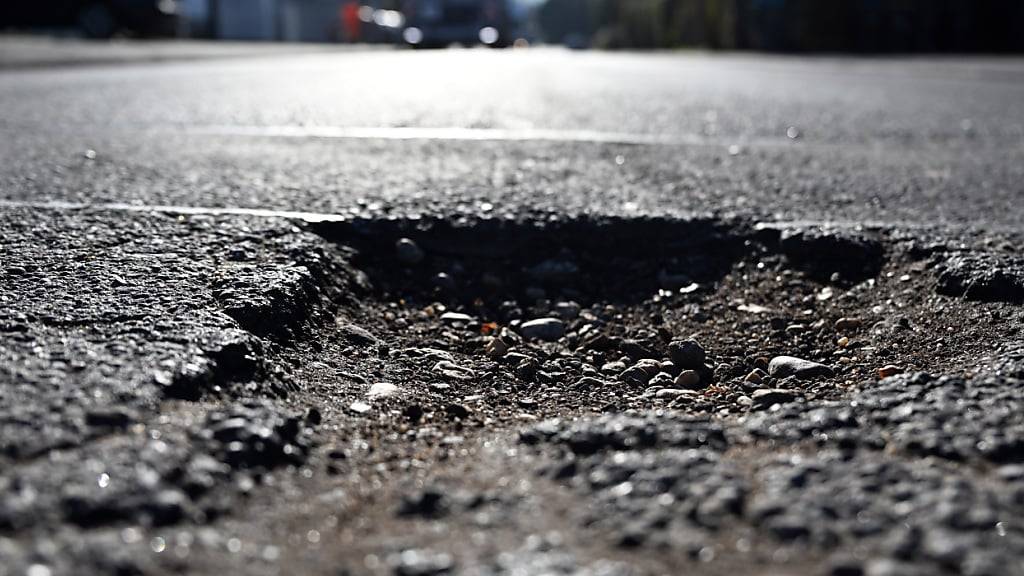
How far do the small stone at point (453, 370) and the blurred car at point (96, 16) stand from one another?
77.6ft

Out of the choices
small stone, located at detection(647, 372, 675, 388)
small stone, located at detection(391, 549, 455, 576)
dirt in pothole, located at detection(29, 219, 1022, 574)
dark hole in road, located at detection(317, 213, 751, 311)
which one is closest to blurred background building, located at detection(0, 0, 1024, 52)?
dark hole in road, located at detection(317, 213, 751, 311)

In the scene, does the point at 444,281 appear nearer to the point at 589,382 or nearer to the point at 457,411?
the point at 589,382

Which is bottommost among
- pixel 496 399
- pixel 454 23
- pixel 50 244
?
pixel 496 399

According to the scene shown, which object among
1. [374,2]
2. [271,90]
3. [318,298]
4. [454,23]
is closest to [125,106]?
[271,90]

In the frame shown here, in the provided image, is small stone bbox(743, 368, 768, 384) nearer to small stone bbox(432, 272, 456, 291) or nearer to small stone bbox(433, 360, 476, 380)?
small stone bbox(433, 360, 476, 380)

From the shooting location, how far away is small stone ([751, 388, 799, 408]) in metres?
1.58

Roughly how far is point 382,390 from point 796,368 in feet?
2.42

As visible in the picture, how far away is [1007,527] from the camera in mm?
1072

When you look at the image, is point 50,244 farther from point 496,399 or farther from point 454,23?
point 454,23

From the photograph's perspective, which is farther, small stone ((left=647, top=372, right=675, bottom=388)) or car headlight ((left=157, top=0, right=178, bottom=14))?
car headlight ((left=157, top=0, right=178, bottom=14))

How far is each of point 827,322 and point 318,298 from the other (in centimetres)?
104

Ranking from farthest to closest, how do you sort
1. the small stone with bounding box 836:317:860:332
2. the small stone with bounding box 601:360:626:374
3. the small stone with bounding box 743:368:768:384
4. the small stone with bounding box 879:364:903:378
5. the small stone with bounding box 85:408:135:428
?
the small stone with bounding box 836:317:860:332
the small stone with bounding box 601:360:626:374
the small stone with bounding box 743:368:768:384
the small stone with bounding box 879:364:903:378
the small stone with bounding box 85:408:135:428

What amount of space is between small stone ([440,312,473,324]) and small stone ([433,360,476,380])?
0.98 feet

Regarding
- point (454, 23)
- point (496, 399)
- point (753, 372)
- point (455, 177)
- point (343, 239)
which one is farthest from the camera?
point (454, 23)
